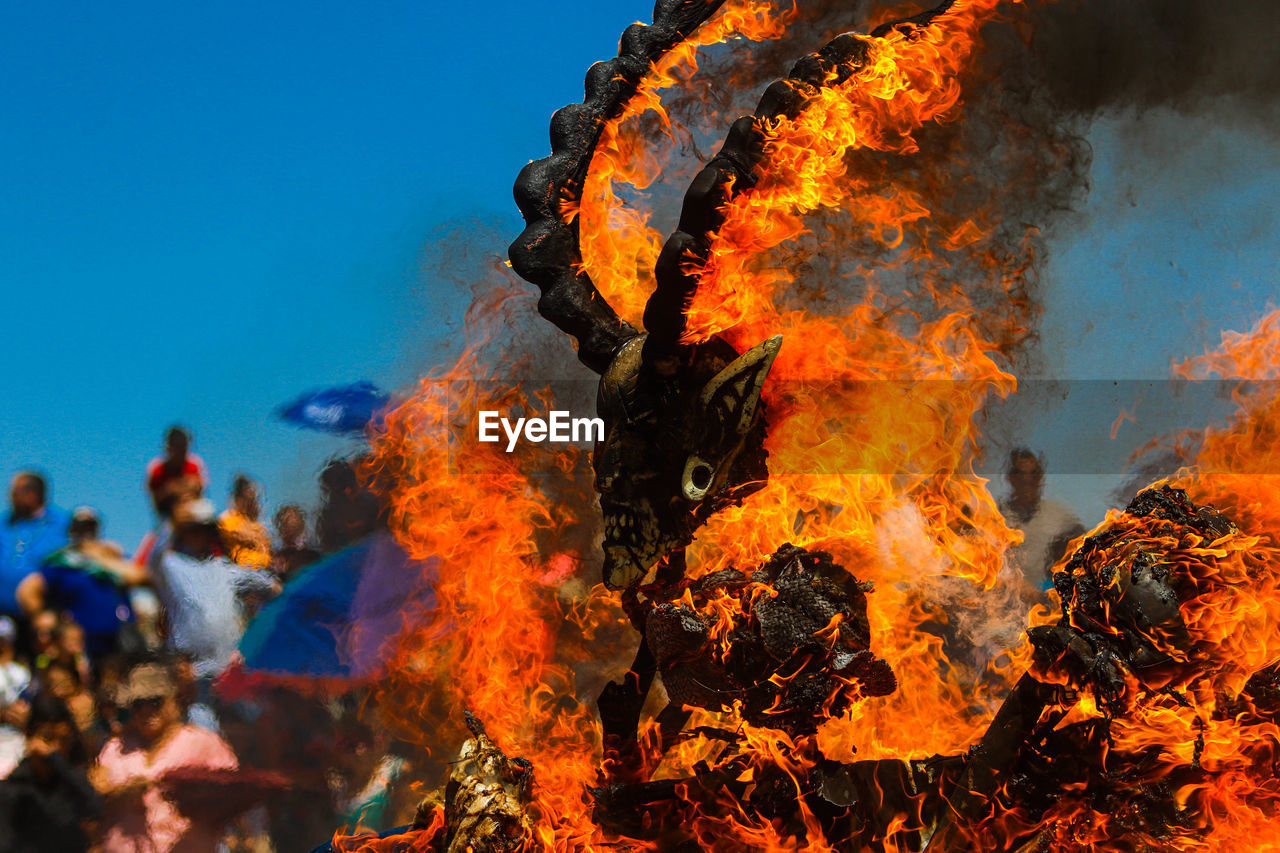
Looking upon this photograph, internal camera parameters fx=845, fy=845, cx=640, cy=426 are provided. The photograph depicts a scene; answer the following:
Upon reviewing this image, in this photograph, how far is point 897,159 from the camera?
12.5ft

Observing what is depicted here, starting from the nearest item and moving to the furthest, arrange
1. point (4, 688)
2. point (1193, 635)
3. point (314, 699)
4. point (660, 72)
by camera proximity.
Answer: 1. point (1193, 635)
2. point (660, 72)
3. point (4, 688)
4. point (314, 699)

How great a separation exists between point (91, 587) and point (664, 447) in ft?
12.5

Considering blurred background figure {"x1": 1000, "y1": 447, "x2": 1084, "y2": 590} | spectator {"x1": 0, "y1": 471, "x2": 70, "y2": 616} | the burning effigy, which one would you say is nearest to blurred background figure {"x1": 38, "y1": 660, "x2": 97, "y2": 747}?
spectator {"x1": 0, "y1": 471, "x2": 70, "y2": 616}

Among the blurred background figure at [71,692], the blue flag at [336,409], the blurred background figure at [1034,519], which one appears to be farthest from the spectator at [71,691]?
the blurred background figure at [1034,519]

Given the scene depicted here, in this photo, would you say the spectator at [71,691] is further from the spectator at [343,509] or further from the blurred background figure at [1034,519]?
the blurred background figure at [1034,519]

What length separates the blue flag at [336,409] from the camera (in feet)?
17.4

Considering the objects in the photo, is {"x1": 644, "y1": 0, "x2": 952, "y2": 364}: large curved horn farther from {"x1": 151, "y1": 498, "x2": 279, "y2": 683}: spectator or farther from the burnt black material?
{"x1": 151, "y1": 498, "x2": 279, "y2": 683}: spectator

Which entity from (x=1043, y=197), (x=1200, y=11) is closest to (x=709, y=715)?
(x=1043, y=197)

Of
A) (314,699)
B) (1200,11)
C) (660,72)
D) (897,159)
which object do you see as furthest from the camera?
(314,699)

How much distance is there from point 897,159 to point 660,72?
122cm

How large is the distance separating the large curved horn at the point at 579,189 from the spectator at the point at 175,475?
3.10 metres

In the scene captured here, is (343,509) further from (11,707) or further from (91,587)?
(11,707)

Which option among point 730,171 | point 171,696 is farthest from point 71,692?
point 730,171

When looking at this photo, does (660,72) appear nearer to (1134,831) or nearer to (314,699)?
(1134,831)
